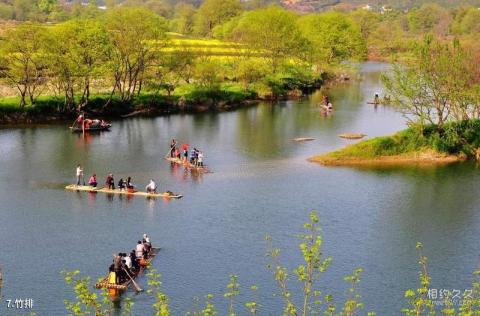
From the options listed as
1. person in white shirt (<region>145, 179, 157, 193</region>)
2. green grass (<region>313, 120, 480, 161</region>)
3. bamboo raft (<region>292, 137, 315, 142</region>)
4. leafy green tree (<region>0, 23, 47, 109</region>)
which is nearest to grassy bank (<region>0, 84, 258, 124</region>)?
leafy green tree (<region>0, 23, 47, 109</region>)

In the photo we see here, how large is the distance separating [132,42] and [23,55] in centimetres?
1647

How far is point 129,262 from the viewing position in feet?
142

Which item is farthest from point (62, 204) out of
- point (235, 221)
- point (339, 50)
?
point (339, 50)

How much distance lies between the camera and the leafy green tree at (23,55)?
90625 millimetres

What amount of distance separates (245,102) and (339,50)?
41822mm

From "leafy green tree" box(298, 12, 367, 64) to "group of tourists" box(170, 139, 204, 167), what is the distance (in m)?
72.2

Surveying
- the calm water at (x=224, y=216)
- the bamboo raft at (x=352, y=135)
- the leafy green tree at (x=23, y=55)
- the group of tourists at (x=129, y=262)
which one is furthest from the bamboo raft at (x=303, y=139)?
the group of tourists at (x=129, y=262)

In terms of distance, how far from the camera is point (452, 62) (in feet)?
250

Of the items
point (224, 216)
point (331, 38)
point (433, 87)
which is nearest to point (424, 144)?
point (433, 87)

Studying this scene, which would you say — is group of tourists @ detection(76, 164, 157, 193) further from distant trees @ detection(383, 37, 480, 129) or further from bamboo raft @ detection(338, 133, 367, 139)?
bamboo raft @ detection(338, 133, 367, 139)

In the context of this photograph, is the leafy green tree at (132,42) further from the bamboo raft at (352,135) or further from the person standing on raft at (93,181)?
the person standing on raft at (93,181)

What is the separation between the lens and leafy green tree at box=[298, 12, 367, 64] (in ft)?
482

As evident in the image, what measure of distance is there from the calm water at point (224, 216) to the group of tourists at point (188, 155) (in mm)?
1750

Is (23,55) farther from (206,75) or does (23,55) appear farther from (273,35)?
(273,35)
